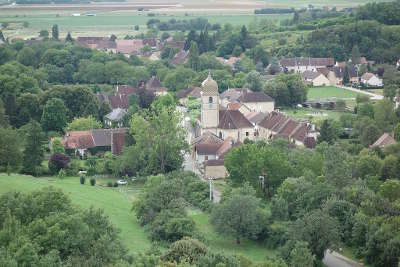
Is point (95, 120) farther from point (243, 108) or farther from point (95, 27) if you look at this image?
point (95, 27)

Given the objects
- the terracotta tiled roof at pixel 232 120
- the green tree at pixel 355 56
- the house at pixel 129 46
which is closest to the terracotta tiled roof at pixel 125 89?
the terracotta tiled roof at pixel 232 120

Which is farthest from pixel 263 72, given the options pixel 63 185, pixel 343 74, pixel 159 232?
pixel 159 232

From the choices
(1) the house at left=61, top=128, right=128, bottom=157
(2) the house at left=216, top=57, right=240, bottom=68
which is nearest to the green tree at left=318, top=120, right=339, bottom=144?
(1) the house at left=61, top=128, right=128, bottom=157

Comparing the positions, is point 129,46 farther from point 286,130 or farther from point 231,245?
point 231,245

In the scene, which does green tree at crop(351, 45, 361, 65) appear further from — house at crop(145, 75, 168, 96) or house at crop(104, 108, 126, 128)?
house at crop(104, 108, 126, 128)

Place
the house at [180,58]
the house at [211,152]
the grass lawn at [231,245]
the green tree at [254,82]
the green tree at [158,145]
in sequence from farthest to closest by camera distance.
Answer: the house at [180,58] < the green tree at [254,82] < the house at [211,152] < the green tree at [158,145] < the grass lawn at [231,245]

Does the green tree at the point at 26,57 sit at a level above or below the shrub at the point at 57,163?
above

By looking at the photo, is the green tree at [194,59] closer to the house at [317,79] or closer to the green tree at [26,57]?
the house at [317,79]

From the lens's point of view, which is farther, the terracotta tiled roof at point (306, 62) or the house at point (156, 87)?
the terracotta tiled roof at point (306, 62)
